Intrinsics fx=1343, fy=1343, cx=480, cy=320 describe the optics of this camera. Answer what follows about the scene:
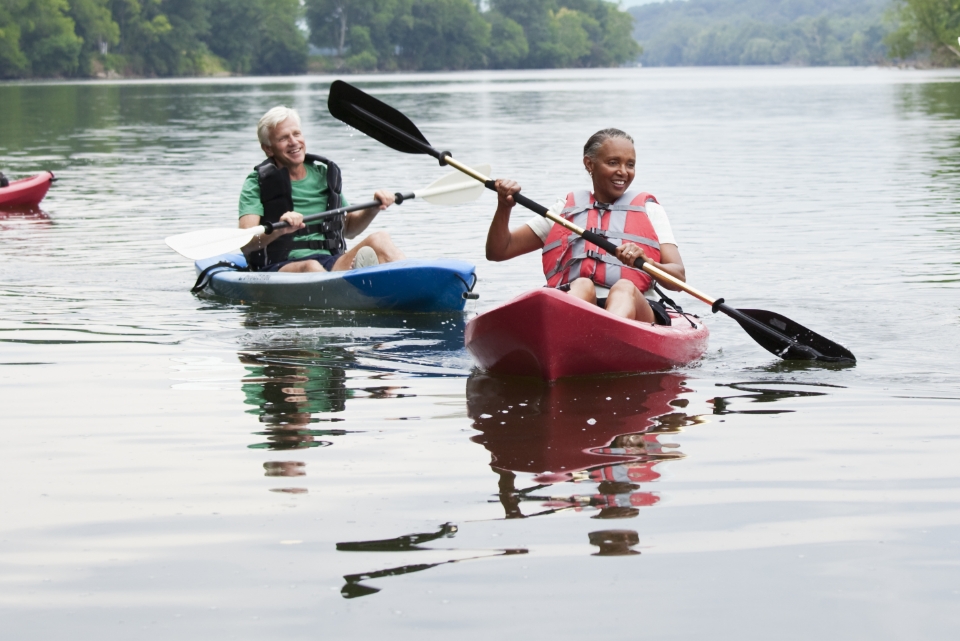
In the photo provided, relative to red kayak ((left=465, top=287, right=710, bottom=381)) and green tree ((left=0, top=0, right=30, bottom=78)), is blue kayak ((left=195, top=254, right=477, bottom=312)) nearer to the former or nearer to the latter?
red kayak ((left=465, top=287, right=710, bottom=381))

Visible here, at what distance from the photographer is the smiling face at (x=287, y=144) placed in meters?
7.39

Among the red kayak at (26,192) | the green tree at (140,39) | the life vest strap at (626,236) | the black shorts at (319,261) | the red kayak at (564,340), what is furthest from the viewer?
the green tree at (140,39)

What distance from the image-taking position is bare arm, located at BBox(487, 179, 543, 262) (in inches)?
228

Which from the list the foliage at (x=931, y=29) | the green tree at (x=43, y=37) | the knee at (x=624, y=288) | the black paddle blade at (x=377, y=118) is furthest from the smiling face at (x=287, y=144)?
the green tree at (x=43, y=37)

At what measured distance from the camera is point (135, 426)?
4898 millimetres

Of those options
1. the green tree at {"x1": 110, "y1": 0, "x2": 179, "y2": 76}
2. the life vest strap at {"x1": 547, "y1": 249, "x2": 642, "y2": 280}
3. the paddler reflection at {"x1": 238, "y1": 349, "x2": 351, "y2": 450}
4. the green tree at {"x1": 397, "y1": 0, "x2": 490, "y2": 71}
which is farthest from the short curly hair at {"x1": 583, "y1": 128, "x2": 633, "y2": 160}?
the green tree at {"x1": 397, "y1": 0, "x2": 490, "y2": 71}

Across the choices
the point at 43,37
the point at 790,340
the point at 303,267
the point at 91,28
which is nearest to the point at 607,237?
the point at 790,340

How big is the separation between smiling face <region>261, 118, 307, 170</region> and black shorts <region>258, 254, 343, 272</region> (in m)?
0.63

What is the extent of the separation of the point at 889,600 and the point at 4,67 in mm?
84588

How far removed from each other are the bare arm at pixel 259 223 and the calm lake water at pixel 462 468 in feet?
1.23

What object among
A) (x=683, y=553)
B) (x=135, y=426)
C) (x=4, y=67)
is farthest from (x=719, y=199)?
(x=4, y=67)

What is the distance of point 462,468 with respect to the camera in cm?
426

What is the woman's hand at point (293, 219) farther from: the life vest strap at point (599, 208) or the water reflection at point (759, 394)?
the water reflection at point (759, 394)

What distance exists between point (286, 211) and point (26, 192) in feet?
22.4
